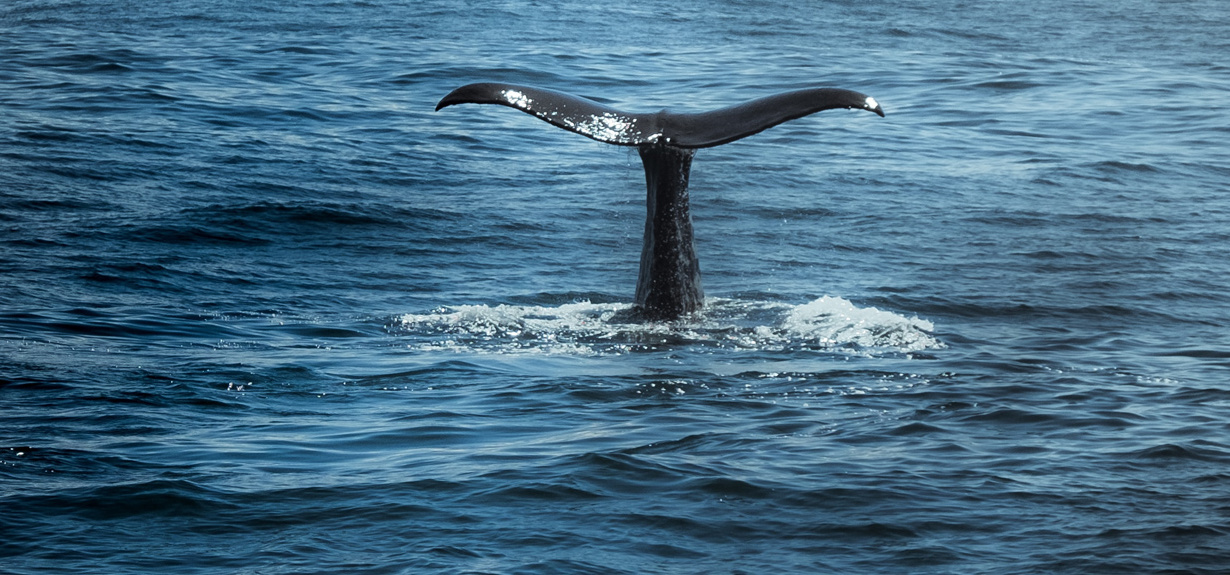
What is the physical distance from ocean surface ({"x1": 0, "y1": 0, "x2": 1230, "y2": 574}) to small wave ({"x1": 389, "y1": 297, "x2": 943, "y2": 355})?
2.2 inches

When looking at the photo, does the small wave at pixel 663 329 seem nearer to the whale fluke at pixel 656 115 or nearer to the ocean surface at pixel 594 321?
the ocean surface at pixel 594 321

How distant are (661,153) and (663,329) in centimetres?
135

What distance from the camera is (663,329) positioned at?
392 inches

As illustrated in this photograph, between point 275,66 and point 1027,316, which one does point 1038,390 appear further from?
point 275,66

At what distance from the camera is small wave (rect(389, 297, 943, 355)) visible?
9609 millimetres

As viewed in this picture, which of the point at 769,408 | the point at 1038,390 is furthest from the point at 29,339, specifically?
the point at 1038,390

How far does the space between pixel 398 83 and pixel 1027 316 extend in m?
14.3

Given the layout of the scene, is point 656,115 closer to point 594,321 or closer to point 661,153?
point 661,153

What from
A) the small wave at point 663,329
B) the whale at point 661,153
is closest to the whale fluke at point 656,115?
the whale at point 661,153

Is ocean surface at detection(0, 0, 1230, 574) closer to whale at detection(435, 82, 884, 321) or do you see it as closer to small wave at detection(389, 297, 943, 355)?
small wave at detection(389, 297, 943, 355)

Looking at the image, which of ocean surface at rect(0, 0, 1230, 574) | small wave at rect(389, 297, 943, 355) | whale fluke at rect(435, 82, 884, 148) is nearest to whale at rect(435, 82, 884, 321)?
whale fluke at rect(435, 82, 884, 148)

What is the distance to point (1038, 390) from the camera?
8.38 meters

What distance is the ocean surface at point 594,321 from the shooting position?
6035 mm

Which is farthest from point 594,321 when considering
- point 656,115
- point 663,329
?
point 656,115
